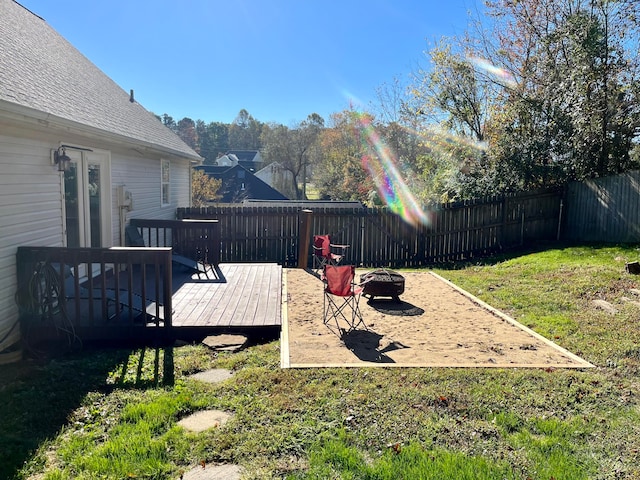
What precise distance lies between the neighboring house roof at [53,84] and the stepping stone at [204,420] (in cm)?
322

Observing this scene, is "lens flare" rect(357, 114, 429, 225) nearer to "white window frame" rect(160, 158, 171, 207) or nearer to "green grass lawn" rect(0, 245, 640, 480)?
"white window frame" rect(160, 158, 171, 207)

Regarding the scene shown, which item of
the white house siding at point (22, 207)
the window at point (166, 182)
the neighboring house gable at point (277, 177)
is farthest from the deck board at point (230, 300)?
the neighboring house gable at point (277, 177)

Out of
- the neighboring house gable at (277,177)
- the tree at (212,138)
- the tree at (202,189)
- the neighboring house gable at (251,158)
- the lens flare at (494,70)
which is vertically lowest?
the tree at (202,189)

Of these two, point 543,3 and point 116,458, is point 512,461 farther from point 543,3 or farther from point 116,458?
point 543,3

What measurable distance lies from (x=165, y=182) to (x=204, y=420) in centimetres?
932

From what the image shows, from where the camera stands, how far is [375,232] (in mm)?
11688

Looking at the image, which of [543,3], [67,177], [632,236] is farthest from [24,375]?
[543,3]

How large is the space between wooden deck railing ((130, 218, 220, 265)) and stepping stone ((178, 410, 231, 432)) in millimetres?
5634

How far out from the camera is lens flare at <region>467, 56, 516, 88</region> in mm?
15145

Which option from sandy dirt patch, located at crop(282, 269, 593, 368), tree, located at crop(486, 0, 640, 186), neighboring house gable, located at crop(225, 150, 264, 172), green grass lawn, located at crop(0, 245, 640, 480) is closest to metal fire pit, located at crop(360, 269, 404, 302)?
sandy dirt patch, located at crop(282, 269, 593, 368)

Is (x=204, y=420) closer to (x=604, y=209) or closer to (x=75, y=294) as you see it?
(x=75, y=294)

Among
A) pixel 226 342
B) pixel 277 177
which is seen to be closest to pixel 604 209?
pixel 226 342

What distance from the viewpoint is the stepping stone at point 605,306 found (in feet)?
20.3

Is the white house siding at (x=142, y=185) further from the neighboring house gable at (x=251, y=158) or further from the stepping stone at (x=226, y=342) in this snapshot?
the neighboring house gable at (x=251, y=158)
